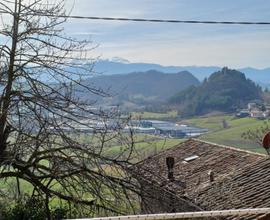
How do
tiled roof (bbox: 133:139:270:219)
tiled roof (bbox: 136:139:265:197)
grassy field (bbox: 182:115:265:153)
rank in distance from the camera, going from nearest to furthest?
tiled roof (bbox: 133:139:270:219), tiled roof (bbox: 136:139:265:197), grassy field (bbox: 182:115:265:153)

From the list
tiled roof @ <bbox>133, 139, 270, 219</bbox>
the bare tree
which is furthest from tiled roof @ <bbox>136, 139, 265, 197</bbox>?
the bare tree

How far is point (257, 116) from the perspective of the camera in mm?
60844

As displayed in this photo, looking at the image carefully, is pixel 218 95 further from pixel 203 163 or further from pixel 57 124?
pixel 57 124

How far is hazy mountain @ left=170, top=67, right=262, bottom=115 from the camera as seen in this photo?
96938 mm

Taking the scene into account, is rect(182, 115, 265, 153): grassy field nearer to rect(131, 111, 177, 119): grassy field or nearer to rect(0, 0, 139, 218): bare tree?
rect(131, 111, 177, 119): grassy field

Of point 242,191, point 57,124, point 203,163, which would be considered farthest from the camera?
point 203,163

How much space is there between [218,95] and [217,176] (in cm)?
8443

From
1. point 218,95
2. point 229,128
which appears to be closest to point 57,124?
point 229,128

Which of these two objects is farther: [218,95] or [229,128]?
[218,95]

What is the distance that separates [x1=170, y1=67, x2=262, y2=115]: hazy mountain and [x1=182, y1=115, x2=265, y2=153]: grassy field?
7.14m

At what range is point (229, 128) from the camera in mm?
72562

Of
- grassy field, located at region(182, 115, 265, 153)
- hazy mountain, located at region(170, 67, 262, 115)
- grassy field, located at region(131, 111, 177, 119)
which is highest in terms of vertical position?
hazy mountain, located at region(170, 67, 262, 115)

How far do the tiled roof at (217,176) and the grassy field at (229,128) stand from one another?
29304mm

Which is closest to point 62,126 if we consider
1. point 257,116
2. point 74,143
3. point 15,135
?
point 74,143
